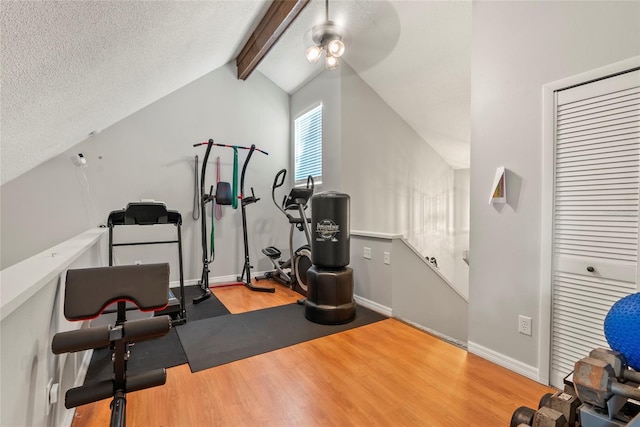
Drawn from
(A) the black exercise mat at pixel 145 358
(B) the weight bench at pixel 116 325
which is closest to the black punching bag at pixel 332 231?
(A) the black exercise mat at pixel 145 358

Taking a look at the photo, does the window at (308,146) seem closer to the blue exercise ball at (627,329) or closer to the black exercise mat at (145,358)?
the black exercise mat at (145,358)

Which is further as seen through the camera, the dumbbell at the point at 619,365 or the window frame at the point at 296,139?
the window frame at the point at 296,139

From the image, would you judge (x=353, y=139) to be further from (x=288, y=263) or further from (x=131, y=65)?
(x=131, y=65)

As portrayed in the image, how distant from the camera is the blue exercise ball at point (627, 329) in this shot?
0.89m

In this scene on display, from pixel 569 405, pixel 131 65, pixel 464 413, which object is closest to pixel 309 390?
pixel 464 413

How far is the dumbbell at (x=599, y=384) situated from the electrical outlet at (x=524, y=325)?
44.7 inches

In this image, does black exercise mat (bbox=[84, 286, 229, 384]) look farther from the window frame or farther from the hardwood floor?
the window frame

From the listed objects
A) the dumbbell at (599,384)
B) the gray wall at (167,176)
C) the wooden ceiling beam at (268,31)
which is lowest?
the dumbbell at (599,384)

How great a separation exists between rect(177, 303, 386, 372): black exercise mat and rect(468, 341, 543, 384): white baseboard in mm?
965

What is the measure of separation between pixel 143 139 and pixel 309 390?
380 centimetres

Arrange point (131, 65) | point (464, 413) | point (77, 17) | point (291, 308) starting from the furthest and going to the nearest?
point (291, 308) → point (131, 65) → point (464, 413) → point (77, 17)

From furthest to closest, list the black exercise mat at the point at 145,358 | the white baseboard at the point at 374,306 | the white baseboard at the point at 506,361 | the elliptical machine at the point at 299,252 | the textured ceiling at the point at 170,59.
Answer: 1. the elliptical machine at the point at 299,252
2. the white baseboard at the point at 374,306
3. the black exercise mat at the point at 145,358
4. the white baseboard at the point at 506,361
5. the textured ceiling at the point at 170,59

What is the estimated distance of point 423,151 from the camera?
4.67m

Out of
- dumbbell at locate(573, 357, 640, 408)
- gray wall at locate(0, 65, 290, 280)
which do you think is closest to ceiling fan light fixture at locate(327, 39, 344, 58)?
gray wall at locate(0, 65, 290, 280)
